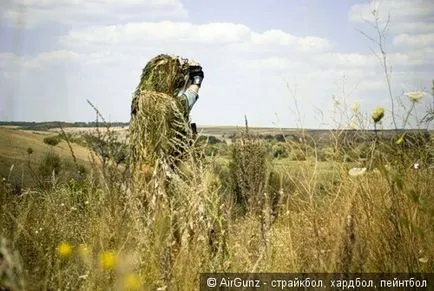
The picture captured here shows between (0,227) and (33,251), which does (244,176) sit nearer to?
(33,251)

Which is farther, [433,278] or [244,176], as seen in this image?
[244,176]

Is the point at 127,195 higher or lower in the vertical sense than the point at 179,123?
lower

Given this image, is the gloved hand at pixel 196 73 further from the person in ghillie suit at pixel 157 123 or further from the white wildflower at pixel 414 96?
the white wildflower at pixel 414 96

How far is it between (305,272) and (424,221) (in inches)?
41.0

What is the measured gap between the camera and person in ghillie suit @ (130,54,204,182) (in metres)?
4.07

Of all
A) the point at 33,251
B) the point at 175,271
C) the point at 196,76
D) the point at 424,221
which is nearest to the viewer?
the point at 175,271

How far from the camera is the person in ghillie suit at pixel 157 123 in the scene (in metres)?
4.07

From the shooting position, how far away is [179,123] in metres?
4.09

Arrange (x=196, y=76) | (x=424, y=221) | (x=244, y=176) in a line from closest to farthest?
1. (x=424, y=221)
2. (x=244, y=176)
3. (x=196, y=76)

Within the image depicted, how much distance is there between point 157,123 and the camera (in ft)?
13.5

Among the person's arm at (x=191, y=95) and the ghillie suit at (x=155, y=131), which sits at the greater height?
the person's arm at (x=191, y=95)

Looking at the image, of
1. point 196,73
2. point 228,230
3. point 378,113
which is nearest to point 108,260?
point 228,230

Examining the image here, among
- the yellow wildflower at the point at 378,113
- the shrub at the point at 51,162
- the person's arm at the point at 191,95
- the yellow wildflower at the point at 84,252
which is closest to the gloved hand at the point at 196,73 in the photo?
the person's arm at the point at 191,95

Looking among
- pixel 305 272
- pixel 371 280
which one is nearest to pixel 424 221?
pixel 371 280
